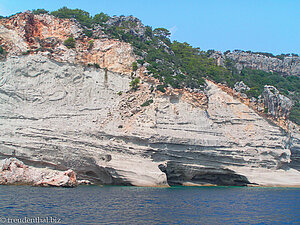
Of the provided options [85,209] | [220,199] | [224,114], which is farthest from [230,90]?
[85,209]

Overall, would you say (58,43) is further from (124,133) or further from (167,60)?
(124,133)

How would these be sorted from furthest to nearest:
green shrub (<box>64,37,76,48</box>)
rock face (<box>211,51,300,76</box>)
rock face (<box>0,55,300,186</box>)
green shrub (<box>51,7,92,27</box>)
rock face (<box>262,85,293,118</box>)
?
rock face (<box>211,51,300,76</box>)
green shrub (<box>51,7,92,27</box>)
green shrub (<box>64,37,76,48</box>)
rock face (<box>262,85,293,118</box>)
rock face (<box>0,55,300,186</box>)

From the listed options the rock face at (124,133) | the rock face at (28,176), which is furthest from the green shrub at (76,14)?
the rock face at (28,176)

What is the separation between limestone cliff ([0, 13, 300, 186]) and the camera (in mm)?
27469

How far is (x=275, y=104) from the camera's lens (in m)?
37.2

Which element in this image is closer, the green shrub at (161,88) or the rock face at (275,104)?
the green shrub at (161,88)

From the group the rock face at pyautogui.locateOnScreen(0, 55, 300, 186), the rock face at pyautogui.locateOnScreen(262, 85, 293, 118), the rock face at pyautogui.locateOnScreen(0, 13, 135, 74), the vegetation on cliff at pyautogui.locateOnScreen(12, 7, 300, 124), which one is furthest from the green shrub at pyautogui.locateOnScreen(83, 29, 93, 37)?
the rock face at pyautogui.locateOnScreen(262, 85, 293, 118)

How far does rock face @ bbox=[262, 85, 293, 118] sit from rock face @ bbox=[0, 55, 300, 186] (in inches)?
61.8

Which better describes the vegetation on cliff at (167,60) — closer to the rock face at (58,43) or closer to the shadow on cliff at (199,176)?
the rock face at (58,43)

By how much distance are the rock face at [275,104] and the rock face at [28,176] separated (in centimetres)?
2425

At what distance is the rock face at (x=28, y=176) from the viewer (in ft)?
76.3

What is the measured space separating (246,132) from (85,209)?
973 inches

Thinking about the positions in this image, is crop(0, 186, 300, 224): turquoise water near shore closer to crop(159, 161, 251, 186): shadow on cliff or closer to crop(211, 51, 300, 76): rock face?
crop(159, 161, 251, 186): shadow on cliff

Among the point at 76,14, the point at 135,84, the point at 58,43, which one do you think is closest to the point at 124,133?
the point at 135,84
